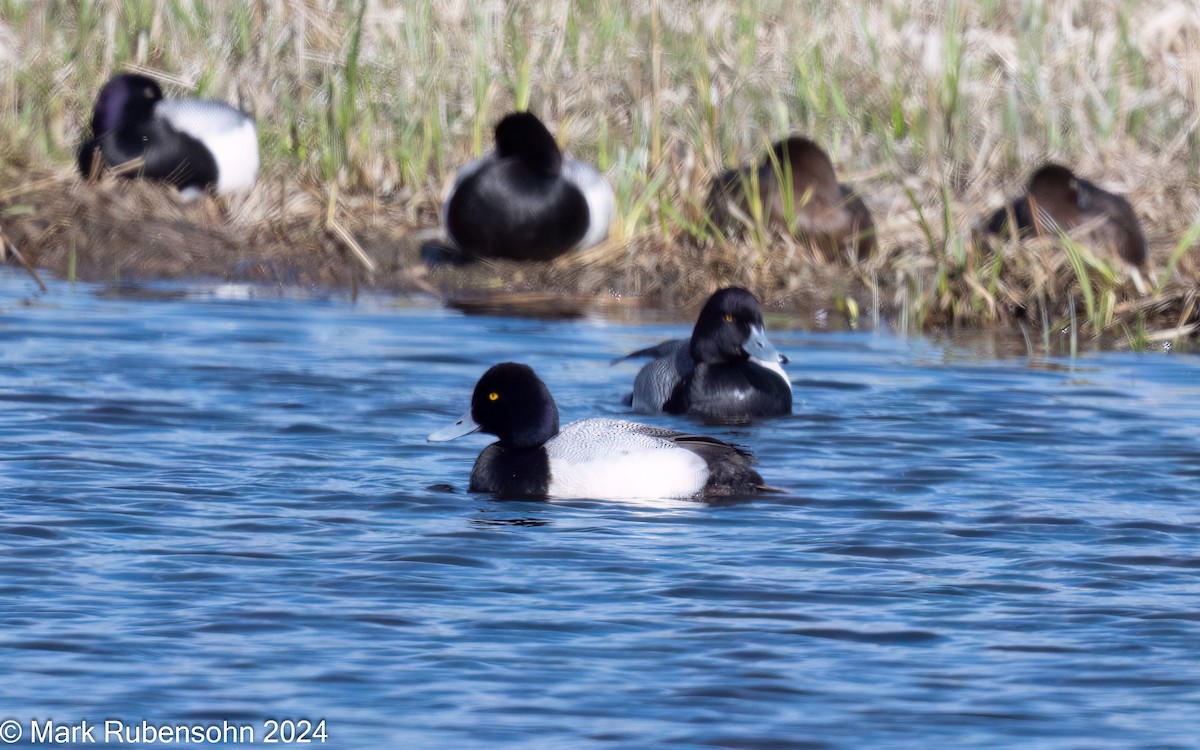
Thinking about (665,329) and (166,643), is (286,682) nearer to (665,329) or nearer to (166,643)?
(166,643)

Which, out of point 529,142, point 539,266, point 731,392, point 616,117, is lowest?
point 731,392

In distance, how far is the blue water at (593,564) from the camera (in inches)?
185

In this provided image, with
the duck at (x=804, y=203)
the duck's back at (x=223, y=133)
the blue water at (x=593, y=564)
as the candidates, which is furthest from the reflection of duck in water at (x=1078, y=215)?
the duck's back at (x=223, y=133)

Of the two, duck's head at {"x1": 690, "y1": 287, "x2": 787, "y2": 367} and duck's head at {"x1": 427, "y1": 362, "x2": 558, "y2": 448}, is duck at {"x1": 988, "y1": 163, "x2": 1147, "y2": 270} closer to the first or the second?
duck's head at {"x1": 690, "y1": 287, "x2": 787, "y2": 367}

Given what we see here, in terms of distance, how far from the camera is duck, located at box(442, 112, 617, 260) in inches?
466

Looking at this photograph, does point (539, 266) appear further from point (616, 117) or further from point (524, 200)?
point (616, 117)

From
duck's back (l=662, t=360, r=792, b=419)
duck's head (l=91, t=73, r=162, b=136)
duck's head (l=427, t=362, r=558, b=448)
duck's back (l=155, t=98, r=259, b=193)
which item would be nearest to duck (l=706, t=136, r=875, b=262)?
duck's back (l=662, t=360, r=792, b=419)

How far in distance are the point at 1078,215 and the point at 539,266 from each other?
3.05 m

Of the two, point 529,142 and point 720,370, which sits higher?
point 529,142

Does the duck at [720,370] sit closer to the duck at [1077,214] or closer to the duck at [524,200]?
the duck at [1077,214]

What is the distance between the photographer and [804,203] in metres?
11.4

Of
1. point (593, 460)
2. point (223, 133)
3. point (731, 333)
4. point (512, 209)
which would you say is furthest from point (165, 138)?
point (593, 460)

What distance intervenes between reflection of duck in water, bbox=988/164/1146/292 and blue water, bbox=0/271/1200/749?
1.32 meters

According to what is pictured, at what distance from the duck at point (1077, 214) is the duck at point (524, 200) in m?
2.30
